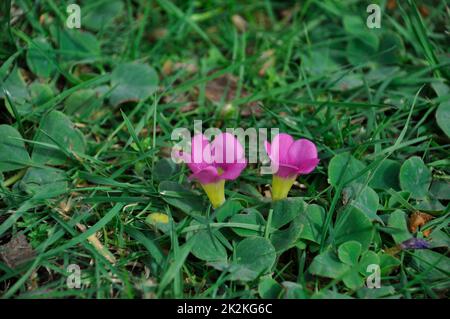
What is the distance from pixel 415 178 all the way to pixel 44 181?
1455 mm

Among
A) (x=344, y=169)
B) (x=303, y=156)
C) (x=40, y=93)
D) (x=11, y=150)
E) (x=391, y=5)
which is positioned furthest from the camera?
(x=391, y=5)

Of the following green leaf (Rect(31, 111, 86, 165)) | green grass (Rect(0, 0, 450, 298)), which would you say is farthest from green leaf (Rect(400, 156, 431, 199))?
green leaf (Rect(31, 111, 86, 165))

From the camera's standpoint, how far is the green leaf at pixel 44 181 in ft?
7.27

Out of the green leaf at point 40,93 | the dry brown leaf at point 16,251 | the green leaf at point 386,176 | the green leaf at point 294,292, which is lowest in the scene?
the green leaf at point 294,292

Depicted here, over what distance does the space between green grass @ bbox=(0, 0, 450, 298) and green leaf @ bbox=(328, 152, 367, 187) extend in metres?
0.01

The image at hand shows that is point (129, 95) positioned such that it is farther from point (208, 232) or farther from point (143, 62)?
point (208, 232)

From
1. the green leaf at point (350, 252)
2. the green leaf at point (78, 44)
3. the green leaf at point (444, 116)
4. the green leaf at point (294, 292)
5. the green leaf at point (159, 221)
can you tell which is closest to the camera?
the green leaf at point (294, 292)

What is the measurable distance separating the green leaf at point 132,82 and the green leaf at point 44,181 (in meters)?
0.50

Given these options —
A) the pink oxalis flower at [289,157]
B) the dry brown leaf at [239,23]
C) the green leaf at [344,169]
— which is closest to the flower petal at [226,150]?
the pink oxalis flower at [289,157]

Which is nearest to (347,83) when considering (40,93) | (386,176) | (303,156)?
(386,176)

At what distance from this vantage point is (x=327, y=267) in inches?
76.5

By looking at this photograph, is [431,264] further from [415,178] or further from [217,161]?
[217,161]

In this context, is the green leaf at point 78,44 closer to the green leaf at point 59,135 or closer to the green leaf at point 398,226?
the green leaf at point 59,135
